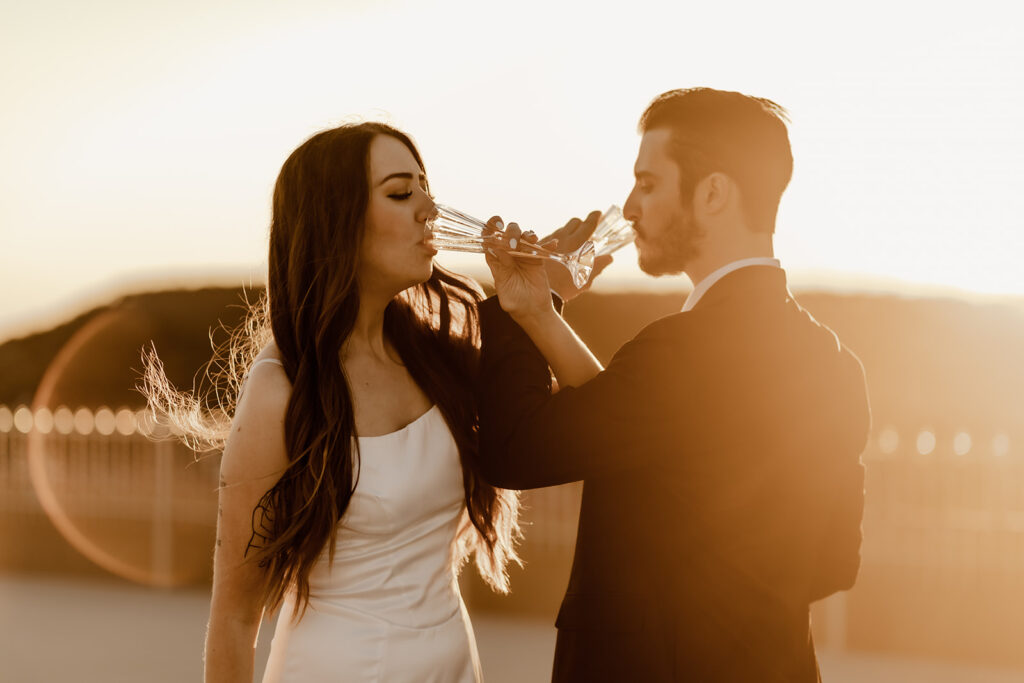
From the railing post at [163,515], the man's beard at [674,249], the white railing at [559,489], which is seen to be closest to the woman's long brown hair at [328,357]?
the man's beard at [674,249]

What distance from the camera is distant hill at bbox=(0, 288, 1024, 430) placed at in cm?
1112

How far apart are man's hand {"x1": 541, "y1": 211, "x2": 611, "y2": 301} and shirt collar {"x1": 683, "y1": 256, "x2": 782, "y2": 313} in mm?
304

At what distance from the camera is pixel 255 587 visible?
271cm

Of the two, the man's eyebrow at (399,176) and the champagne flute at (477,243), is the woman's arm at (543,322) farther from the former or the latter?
the man's eyebrow at (399,176)

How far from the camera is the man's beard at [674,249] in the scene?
2713 millimetres

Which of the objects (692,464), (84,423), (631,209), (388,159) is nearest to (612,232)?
(631,209)

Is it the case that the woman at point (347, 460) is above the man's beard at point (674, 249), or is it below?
below

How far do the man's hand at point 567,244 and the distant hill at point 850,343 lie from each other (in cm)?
736

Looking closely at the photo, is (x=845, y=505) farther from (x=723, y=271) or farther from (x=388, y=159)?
(x=388, y=159)

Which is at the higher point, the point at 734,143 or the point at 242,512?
the point at 734,143

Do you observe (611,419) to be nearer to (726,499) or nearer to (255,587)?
(726,499)

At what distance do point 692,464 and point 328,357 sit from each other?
983mm

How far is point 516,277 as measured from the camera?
2.56 metres

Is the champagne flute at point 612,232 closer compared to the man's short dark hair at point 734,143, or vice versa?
the man's short dark hair at point 734,143
